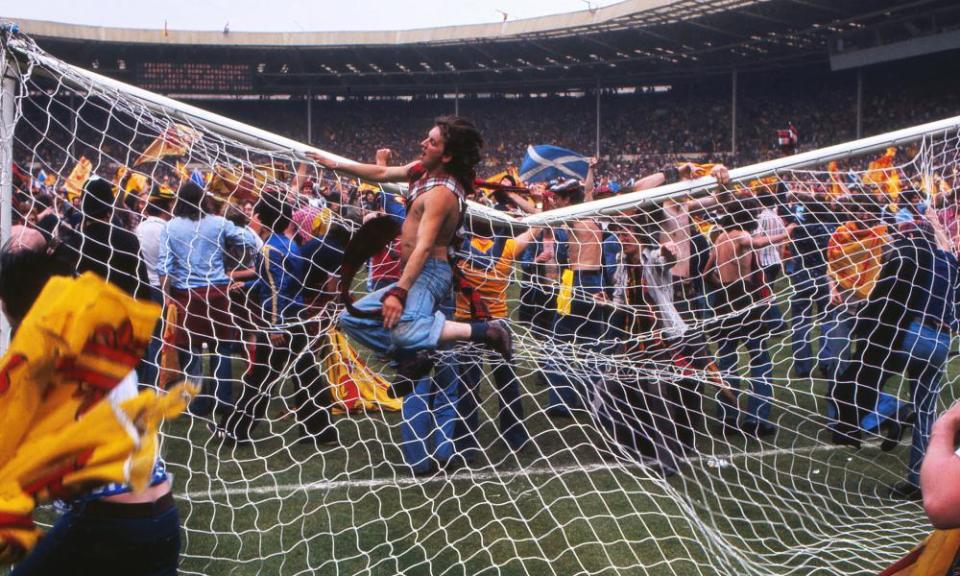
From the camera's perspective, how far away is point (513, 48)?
31812mm

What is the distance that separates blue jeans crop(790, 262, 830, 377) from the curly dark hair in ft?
7.15

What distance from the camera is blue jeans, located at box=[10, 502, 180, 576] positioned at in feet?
7.31

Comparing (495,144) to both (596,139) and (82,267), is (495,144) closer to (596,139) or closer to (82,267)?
(596,139)

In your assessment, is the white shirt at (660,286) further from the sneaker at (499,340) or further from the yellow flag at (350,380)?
the yellow flag at (350,380)

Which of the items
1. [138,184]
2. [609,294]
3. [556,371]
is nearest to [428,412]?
[556,371]

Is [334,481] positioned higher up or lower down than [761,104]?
lower down

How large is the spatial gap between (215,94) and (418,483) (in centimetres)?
3380

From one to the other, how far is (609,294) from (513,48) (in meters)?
26.9

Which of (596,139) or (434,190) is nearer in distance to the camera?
(434,190)

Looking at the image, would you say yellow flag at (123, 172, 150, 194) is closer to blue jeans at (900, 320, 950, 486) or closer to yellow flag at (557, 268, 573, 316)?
yellow flag at (557, 268, 573, 316)

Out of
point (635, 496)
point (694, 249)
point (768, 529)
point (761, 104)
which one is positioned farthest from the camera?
point (761, 104)

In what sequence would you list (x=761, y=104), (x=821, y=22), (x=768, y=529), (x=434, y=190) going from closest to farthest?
(x=434, y=190) < (x=768, y=529) < (x=821, y=22) < (x=761, y=104)

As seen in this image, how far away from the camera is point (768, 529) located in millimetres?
4480

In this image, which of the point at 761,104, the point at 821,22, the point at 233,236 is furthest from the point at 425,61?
the point at 233,236
